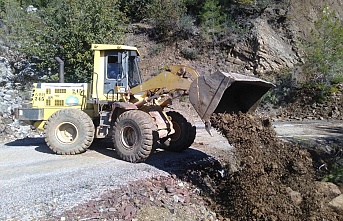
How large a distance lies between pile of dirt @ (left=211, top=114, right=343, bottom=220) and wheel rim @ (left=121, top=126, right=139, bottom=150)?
2.11 metres

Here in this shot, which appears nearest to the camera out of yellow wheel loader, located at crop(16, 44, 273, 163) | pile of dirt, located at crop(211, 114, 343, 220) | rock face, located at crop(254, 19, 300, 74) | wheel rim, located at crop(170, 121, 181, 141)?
pile of dirt, located at crop(211, 114, 343, 220)

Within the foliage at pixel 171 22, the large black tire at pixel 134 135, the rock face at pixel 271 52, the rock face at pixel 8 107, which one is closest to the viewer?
the large black tire at pixel 134 135

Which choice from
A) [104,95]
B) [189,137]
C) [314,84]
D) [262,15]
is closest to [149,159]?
[189,137]

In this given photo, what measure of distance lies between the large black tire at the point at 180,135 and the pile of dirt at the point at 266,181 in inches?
89.7

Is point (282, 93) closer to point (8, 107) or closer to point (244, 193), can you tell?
point (8, 107)

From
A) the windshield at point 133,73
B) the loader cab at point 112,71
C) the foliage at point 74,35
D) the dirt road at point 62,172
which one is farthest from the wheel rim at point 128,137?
the foliage at point 74,35

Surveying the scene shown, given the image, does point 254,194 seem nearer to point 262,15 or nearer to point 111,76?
point 111,76

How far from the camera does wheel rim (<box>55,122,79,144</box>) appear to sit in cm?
886

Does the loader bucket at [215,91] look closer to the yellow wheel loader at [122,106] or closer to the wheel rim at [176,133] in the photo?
the yellow wheel loader at [122,106]

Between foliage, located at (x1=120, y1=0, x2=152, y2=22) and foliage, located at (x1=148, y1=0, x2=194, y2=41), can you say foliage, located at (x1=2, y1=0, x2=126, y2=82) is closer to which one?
foliage, located at (x1=148, y1=0, x2=194, y2=41)

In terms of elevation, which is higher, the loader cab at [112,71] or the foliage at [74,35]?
the foliage at [74,35]

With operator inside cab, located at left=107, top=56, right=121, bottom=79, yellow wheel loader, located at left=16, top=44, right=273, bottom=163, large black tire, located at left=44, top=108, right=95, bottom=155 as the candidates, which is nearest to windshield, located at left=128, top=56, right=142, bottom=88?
yellow wheel loader, located at left=16, top=44, right=273, bottom=163

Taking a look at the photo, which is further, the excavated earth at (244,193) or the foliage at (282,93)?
the foliage at (282,93)

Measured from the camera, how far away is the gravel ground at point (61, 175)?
544cm
